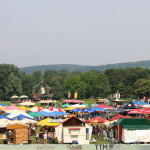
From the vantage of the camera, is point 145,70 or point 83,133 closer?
point 83,133

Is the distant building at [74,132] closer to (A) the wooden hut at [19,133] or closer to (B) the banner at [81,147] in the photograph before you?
(A) the wooden hut at [19,133]

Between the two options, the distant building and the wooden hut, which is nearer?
the wooden hut

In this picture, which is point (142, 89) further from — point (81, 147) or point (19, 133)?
point (81, 147)

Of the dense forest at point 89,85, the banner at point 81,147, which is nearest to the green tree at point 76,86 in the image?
the dense forest at point 89,85

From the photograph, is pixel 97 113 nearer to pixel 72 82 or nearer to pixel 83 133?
pixel 83 133

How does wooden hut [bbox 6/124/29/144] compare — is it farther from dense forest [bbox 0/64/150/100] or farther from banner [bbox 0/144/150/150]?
dense forest [bbox 0/64/150/100]

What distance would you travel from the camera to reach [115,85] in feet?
411

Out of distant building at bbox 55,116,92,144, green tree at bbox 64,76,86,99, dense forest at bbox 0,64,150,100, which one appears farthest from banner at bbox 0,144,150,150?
green tree at bbox 64,76,86,99

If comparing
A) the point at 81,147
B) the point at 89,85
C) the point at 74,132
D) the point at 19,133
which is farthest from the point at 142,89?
the point at 81,147

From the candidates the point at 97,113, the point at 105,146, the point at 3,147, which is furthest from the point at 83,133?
the point at 97,113

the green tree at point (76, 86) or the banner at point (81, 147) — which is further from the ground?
the green tree at point (76, 86)

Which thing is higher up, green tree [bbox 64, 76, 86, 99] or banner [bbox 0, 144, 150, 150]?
green tree [bbox 64, 76, 86, 99]

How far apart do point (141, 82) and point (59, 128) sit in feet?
286

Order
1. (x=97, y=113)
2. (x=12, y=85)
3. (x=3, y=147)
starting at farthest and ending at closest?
(x=12, y=85) → (x=97, y=113) → (x=3, y=147)
